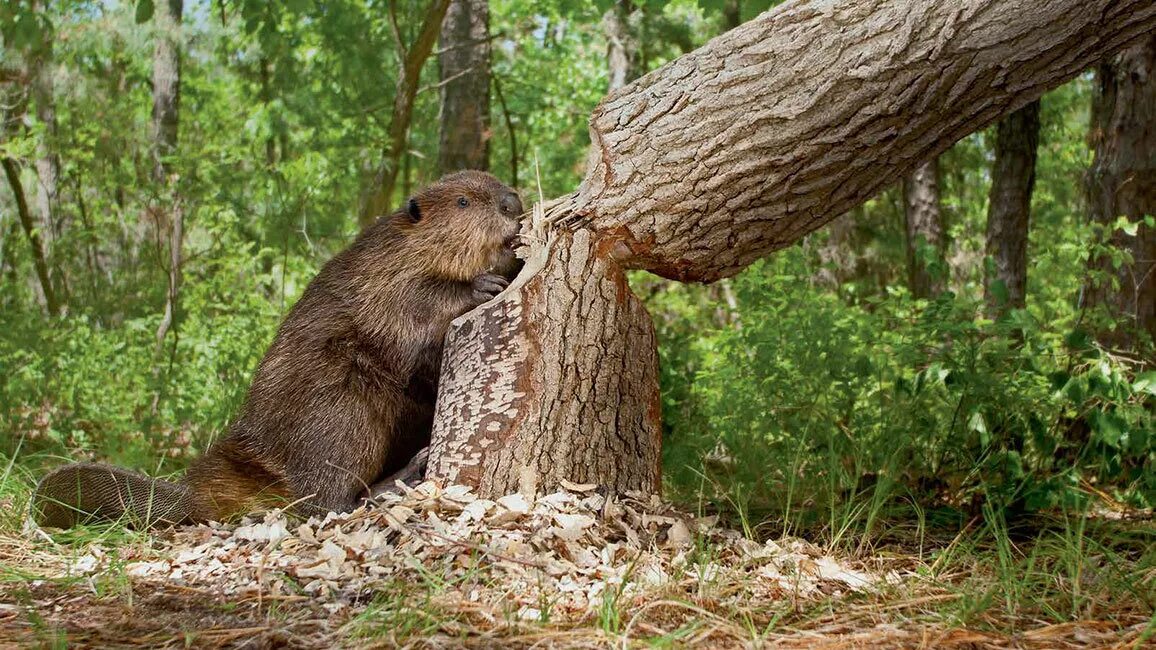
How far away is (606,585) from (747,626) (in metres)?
0.37

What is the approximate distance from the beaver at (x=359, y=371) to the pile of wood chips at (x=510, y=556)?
0.99 feet

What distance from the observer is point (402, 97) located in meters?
6.69

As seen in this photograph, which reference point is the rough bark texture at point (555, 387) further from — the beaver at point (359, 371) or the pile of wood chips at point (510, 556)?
the beaver at point (359, 371)

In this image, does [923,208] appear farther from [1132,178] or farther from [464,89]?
[464,89]

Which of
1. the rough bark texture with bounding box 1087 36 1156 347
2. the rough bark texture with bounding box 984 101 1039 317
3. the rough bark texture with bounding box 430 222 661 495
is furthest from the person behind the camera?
the rough bark texture with bounding box 984 101 1039 317

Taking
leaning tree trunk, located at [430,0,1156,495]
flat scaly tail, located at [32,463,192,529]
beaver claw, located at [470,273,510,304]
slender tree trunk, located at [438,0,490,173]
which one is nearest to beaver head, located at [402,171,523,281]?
beaver claw, located at [470,273,510,304]

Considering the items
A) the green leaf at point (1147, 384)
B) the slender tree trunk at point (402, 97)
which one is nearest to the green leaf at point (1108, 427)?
the green leaf at point (1147, 384)

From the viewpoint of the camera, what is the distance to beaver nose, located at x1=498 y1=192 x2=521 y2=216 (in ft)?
13.2

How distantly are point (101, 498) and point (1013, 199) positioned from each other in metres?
4.76

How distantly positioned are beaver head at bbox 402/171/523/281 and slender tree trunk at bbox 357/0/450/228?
7.84 feet

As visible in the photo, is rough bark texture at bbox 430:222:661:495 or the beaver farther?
the beaver

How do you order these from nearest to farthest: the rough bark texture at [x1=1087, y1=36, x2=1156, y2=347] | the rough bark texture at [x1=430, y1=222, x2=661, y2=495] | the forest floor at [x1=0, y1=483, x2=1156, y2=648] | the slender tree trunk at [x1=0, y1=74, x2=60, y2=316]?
the forest floor at [x1=0, y1=483, x2=1156, y2=648] → the rough bark texture at [x1=430, y1=222, x2=661, y2=495] → the rough bark texture at [x1=1087, y1=36, x2=1156, y2=347] → the slender tree trunk at [x1=0, y1=74, x2=60, y2=316]

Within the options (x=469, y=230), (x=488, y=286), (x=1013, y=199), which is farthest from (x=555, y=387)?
(x=1013, y=199)

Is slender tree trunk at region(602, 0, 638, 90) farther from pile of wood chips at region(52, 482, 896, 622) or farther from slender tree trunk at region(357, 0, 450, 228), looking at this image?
pile of wood chips at region(52, 482, 896, 622)
